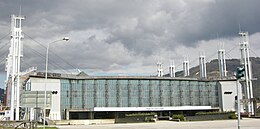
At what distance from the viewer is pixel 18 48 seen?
3228 inches

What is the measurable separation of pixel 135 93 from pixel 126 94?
307 centimetres

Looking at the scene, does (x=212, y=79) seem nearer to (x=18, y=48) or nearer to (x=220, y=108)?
(x=220, y=108)

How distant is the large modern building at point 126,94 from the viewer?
351 feet

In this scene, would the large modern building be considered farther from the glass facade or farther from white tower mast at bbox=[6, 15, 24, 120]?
white tower mast at bbox=[6, 15, 24, 120]

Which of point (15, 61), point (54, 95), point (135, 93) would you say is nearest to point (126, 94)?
point (135, 93)

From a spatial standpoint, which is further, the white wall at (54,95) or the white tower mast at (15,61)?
the white wall at (54,95)

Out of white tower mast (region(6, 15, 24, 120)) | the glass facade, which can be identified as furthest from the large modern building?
white tower mast (region(6, 15, 24, 120))

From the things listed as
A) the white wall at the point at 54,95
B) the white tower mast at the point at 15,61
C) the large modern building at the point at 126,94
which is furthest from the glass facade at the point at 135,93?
the white tower mast at the point at 15,61

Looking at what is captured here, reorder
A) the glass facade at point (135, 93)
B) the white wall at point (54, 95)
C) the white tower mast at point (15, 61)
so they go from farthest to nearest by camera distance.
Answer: the glass facade at point (135, 93) < the white wall at point (54, 95) < the white tower mast at point (15, 61)

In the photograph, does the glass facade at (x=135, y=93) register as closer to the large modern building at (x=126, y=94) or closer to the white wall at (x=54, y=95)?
the large modern building at (x=126, y=94)

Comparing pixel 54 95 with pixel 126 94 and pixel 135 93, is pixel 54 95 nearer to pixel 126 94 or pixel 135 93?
pixel 126 94

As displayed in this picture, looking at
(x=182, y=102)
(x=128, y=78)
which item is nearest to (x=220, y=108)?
(x=182, y=102)

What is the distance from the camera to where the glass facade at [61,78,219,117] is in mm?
109688

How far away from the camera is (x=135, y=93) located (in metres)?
115
